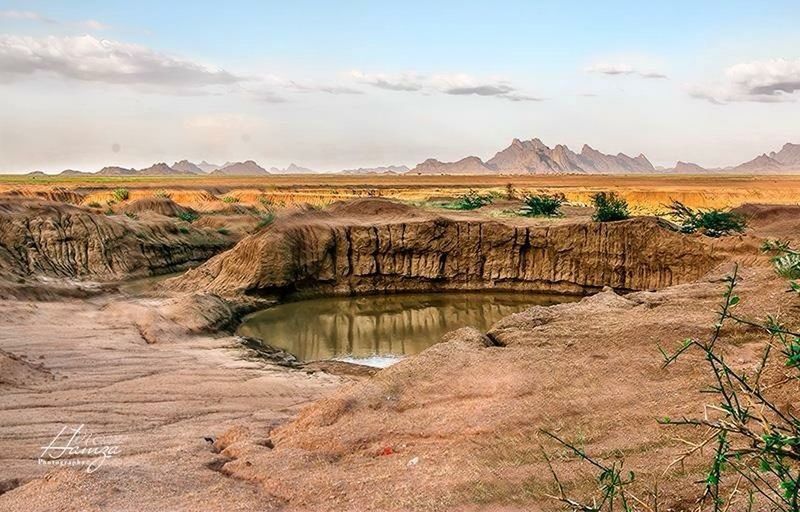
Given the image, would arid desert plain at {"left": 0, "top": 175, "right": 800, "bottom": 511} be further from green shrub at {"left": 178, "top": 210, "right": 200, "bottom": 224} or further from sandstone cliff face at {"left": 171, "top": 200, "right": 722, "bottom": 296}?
green shrub at {"left": 178, "top": 210, "right": 200, "bottom": 224}

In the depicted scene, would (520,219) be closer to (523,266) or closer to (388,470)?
(523,266)

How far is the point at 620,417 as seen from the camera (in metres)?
5.81

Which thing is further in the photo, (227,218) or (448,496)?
(227,218)

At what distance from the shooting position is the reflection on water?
15711 mm

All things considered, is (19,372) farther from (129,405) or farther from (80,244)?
(80,244)

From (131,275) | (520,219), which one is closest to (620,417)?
(520,219)

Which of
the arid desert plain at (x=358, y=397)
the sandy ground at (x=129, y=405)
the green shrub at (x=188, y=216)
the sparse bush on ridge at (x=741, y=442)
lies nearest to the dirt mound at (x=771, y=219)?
the arid desert plain at (x=358, y=397)

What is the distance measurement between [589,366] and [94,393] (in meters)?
6.92

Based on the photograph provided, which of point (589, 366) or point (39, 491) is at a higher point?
point (589, 366)

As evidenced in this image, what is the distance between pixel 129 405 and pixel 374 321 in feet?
33.0

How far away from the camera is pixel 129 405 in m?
9.38

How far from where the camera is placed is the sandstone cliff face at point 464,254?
72.4 feet

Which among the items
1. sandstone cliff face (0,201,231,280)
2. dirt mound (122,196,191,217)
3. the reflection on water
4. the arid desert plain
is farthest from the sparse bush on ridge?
dirt mound (122,196,191,217)

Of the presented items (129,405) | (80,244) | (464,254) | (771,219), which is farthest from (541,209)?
(129,405)
